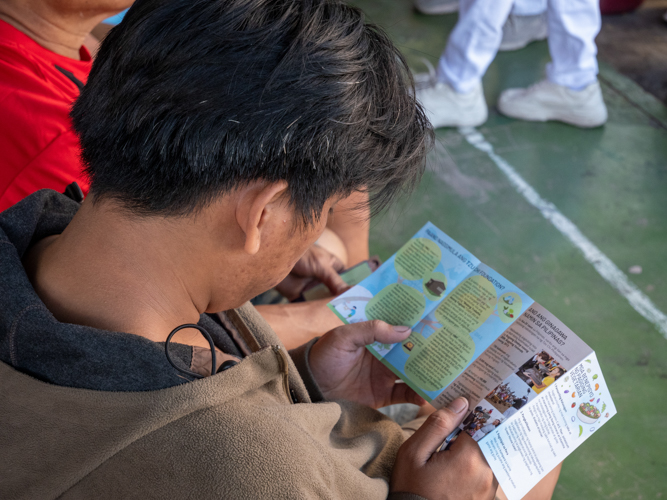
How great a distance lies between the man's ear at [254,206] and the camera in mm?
813

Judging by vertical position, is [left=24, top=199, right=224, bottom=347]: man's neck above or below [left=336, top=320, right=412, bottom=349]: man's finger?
above

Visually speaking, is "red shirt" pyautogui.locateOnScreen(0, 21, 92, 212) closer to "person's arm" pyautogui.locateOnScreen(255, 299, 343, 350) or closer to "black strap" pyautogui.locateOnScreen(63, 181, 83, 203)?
"black strap" pyautogui.locateOnScreen(63, 181, 83, 203)

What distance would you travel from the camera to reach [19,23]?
4.85ft

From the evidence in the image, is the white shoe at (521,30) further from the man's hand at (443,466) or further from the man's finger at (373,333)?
the man's hand at (443,466)

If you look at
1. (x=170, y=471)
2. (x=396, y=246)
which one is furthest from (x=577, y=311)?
(x=170, y=471)

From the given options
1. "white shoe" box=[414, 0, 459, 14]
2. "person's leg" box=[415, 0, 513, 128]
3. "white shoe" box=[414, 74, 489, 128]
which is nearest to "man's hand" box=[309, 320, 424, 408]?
"person's leg" box=[415, 0, 513, 128]

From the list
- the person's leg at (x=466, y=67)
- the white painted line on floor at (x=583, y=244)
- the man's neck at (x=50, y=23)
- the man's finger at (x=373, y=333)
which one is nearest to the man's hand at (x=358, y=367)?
the man's finger at (x=373, y=333)

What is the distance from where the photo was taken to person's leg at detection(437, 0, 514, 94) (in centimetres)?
281

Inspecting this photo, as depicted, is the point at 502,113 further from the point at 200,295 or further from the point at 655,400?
the point at 200,295

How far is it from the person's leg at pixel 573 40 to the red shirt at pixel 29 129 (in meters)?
2.44

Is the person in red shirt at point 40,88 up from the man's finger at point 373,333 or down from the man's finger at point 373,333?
up

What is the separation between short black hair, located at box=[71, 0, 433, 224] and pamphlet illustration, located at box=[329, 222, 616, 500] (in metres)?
0.47

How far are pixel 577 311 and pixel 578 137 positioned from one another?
125 cm

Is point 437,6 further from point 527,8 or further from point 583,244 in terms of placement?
point 583,244
